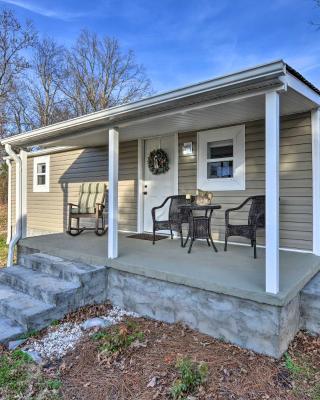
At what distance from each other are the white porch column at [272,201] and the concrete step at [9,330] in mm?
2290

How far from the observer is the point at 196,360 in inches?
94.5

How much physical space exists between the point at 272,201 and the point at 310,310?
1210 mm

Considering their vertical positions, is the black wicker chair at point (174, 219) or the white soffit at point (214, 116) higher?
the white soffit at point (214, 116)

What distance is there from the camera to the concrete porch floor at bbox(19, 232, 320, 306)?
266cm

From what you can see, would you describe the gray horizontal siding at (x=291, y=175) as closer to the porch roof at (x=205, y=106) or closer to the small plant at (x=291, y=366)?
the porch roof at (x=205, y=106)

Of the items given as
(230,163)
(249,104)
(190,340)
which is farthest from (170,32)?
(190,340)

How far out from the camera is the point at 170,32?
11352 millimetres

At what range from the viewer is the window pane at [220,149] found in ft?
15.5

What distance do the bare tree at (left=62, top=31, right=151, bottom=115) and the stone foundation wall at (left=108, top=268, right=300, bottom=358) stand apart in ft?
43.5

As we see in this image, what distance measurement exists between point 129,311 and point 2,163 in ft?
42.0

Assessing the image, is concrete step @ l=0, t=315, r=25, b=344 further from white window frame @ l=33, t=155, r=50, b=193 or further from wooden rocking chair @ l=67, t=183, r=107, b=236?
white window frame @ l=33, t=155, r=50, b=193

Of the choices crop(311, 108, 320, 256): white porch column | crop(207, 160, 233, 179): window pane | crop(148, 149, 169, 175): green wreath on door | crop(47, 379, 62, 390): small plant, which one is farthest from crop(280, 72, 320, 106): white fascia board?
crop(47, 379, 62, 390): small plant

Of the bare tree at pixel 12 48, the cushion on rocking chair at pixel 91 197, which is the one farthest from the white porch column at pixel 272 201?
the bare tree at pixel 12 48

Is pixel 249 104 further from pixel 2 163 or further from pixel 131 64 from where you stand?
pixel 131 64
